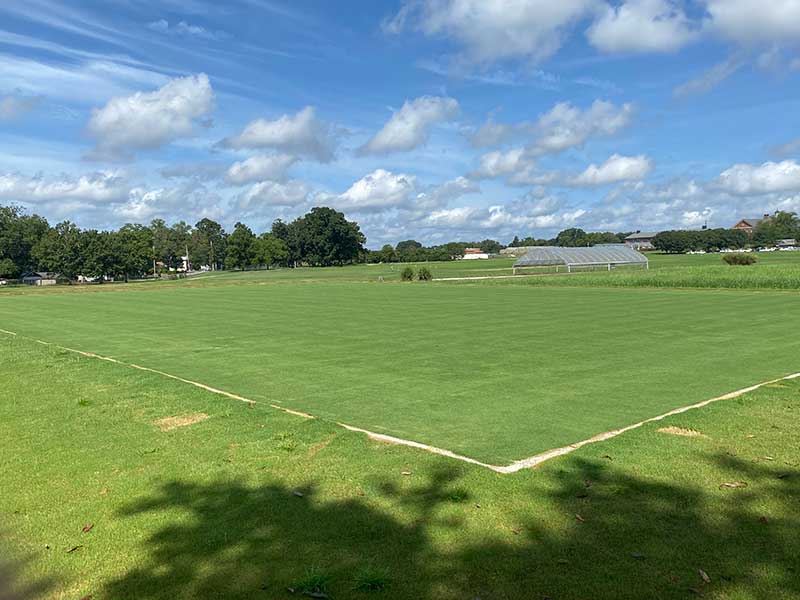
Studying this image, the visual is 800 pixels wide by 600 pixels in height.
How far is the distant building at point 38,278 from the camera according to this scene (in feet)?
408

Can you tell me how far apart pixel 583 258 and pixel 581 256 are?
357 millimetres

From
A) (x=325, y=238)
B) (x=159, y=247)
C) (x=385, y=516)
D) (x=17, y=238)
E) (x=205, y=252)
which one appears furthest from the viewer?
(x=205, y=252)

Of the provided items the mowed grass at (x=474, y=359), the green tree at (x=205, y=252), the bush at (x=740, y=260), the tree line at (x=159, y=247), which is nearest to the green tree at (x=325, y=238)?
the tree line at (x=159, y=247)

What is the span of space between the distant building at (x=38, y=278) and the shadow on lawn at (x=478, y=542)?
446 ft

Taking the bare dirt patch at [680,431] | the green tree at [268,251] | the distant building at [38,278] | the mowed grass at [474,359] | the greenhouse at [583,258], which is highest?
the green tree at [268,251]

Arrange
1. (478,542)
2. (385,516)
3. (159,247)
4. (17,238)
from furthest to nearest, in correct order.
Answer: (159,247) < (17,238) < (385,516) < (478,542)

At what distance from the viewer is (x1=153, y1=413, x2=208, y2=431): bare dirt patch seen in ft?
28.7

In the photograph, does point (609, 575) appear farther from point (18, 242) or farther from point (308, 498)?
point (18, 242)

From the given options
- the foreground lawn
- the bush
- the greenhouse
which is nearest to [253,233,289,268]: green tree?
the greenhouse

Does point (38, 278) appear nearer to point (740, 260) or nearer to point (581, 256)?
point (581, 256)

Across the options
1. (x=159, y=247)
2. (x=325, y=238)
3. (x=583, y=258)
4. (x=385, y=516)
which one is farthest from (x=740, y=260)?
(x=159, y=247)

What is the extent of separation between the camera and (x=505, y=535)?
4.93 meters

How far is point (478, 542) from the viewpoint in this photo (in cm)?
482

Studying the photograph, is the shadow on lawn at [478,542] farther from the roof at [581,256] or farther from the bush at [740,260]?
the bush at [740,260]
